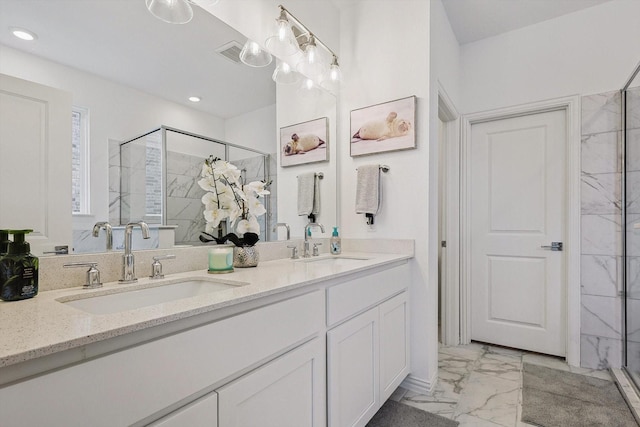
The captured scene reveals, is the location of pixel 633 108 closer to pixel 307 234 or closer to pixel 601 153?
pixel 601 153

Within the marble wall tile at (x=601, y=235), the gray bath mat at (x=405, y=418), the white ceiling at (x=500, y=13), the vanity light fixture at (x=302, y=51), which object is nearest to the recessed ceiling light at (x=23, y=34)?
the vanity light fixture at (x=302, y=51)

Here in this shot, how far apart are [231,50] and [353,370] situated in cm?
160

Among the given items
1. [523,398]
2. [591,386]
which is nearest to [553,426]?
[523,398]

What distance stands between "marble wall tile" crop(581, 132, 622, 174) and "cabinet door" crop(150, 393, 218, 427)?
2756mm

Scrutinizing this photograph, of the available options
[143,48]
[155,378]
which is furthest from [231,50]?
[155,378]

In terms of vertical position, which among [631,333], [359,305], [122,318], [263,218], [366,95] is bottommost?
[631,333]

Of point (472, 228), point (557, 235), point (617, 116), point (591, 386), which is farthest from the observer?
point (472, 228)

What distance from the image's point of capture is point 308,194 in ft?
7.17

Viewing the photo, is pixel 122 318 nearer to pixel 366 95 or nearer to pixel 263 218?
pixel 263 218

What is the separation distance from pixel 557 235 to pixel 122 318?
289 cm

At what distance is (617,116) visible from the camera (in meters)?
2.26

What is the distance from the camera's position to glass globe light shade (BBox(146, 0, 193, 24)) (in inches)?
50.0

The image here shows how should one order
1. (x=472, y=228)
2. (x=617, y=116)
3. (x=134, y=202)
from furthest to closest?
(x=472, y=228), (x=617, y=116), (x=134, y=202)

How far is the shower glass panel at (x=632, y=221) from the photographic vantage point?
6.73 ft
